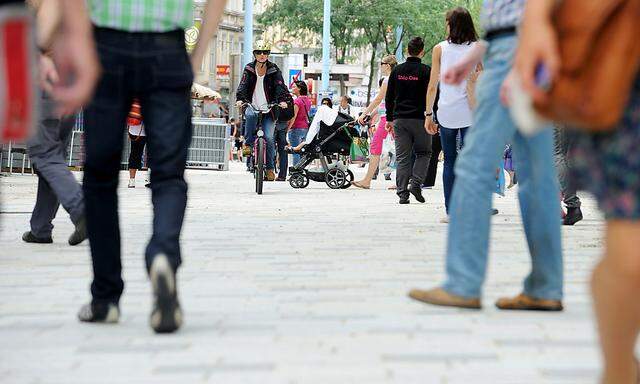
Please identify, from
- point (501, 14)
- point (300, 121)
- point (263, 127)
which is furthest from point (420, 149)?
point (300, 121)

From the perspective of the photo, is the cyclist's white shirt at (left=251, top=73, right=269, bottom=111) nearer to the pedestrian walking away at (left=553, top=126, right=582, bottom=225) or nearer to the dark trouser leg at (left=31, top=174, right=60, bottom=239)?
the pedestrian walking away at (left=553, top=126, right=582, bottom=225)

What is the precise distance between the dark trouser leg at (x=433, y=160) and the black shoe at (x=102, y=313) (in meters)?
14.0

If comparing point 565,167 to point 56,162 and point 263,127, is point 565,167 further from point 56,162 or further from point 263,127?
point 263,127

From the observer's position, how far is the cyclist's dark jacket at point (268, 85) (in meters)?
20.3

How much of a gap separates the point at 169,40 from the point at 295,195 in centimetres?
1304

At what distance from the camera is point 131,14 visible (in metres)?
5.34

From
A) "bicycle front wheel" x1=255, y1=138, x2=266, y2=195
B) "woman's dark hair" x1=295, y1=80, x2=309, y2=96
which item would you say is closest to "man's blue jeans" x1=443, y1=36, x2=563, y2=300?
"bicycle front wheel" x1=255, y1=138, x2=266, y2=195

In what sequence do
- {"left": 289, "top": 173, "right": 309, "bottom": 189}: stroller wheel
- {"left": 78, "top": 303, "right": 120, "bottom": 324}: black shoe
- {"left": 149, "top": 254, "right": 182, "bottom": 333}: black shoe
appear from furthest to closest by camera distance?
{"left": 289, "top": 173, "right": 309, "bottom": 189}: stroller wheel → {"left": 78, "top": 303, "right": 120, "bottom": 324}: black shoe → {"left": 149, "top": 254, "right": 182, "bottom": 333}: black shoe

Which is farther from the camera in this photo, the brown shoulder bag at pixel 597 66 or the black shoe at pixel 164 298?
the black shoe at pixel 164 298

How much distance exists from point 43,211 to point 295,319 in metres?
4.24

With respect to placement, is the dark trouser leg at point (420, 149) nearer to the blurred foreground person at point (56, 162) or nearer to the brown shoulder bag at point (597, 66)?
the blurred foreground person at point (56, 162)

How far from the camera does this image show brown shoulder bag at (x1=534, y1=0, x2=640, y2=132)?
3.44 m

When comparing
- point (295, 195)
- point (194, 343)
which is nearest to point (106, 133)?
point (194, 343)

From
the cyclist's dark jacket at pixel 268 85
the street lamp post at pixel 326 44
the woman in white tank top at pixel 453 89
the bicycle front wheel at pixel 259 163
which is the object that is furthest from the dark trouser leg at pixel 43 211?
the street lamp post at pixel 326 44
